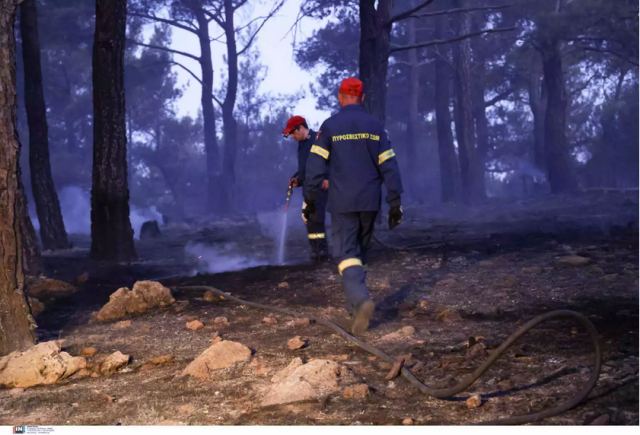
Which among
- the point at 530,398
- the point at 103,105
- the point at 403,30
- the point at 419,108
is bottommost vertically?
the point at 530,398

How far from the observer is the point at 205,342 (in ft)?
19.7

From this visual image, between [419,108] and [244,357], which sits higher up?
[419,108]

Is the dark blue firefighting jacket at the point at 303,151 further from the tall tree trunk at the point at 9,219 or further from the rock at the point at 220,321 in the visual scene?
the tall tree trunk at the point at 9,219

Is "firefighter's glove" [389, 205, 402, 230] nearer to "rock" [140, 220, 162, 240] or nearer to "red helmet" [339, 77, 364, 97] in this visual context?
"red helmet" [339, 77, 364, 97]

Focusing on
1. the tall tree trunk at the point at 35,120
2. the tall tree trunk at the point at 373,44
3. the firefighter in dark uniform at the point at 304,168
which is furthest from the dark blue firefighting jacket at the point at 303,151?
the tall tree trunk at the point at 373,44

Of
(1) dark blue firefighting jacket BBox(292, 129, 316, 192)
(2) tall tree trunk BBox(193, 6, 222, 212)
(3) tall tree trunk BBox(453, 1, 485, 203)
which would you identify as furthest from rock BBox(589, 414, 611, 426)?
(2) tall tree trunk BBox(193, 6, 222, 212)

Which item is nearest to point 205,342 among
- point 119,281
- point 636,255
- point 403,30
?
point 119,281

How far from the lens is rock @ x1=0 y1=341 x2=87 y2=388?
5.24 meters

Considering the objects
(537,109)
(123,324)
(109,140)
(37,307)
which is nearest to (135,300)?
(123,324)

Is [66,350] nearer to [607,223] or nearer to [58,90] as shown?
[607,223]

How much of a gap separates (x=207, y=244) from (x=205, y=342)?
1052 centimetres

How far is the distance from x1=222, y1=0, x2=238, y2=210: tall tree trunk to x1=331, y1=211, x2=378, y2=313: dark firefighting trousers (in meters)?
28.0

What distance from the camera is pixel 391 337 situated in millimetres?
5668

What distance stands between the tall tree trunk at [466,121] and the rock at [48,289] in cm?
2078
